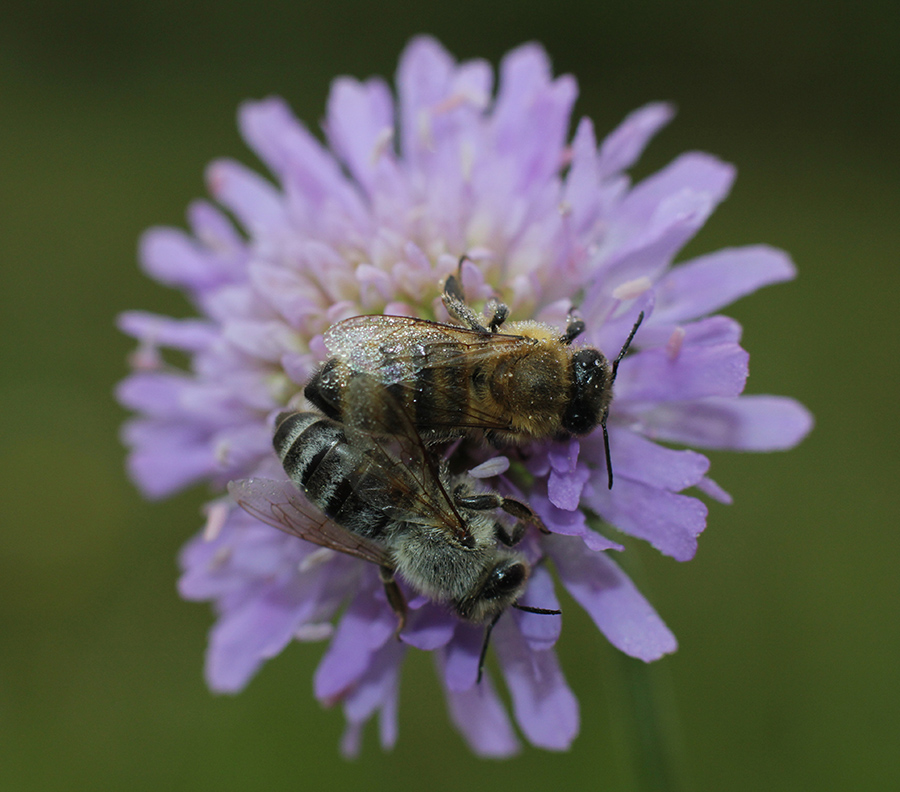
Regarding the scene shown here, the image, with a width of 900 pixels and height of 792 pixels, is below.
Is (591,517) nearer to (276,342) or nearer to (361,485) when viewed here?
(361,485)

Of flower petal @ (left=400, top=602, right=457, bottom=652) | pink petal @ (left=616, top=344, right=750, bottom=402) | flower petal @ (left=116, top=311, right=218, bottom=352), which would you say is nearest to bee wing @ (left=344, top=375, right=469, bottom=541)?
flower petal @ (left=400, top=602, right=457, bottom=652)

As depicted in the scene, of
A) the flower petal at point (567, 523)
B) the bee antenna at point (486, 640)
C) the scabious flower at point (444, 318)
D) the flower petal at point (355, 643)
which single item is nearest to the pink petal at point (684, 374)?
the scabious flower at point (444, 318)

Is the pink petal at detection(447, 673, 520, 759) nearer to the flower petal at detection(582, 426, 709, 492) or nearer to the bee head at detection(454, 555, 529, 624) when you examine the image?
the bee head at detection(454, 555, 529, 624)

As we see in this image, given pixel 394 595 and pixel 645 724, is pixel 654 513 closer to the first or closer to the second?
pixel 394 595

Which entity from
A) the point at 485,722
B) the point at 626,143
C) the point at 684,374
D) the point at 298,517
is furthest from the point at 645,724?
the point at 626,143

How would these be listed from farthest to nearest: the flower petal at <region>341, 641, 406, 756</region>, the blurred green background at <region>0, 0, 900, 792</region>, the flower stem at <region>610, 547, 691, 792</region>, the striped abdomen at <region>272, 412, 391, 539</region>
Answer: the blurred green background at <region>0, 0, 900, 792</region>, the flower stem at <region>610, 547, 691, 792</region>, the flower petal at <region>341, 641, 406, 756</region>, the striped abdomen at <region>272, 412, 391, 539</region>

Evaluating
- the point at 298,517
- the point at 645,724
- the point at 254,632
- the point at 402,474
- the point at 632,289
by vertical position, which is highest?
the point at 632,289
